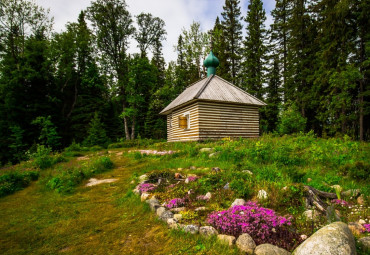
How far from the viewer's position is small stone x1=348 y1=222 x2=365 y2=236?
8.14 ft

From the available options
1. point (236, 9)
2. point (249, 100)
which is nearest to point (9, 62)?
point (249, 100)

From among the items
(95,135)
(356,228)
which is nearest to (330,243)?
(356,228)

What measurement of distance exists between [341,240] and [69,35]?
32257 mm

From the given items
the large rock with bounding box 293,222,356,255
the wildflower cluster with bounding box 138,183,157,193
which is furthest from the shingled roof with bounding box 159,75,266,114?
the large rock with bounding box 293,222,356,255

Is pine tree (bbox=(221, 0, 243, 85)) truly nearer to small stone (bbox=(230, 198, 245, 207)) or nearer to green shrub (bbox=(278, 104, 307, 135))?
green shrub (bbox=(278, 104, 307, 135))

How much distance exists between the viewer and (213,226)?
8.68 ft

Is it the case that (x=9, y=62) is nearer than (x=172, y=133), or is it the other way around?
(x=172, y=133)

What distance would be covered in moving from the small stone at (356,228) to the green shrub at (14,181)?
28.7 ft

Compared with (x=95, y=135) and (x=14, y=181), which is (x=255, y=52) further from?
(x=14, y=181)

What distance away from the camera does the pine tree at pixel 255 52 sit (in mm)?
24789

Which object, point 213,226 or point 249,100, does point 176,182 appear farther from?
point 249,100

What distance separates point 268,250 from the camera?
201cm

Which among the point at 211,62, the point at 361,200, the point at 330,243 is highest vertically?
the point at 211,62

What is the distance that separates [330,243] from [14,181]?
8.98 meters
